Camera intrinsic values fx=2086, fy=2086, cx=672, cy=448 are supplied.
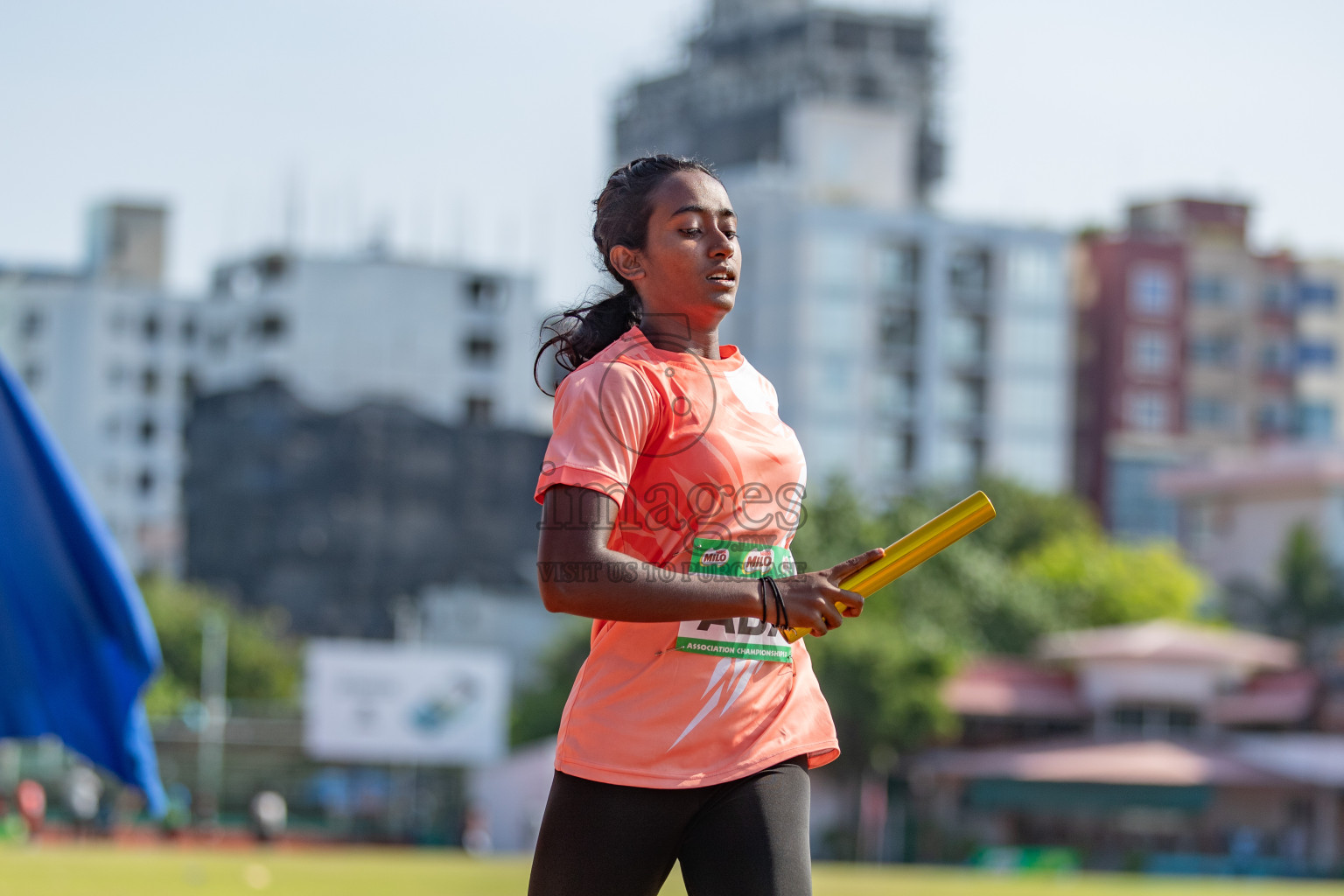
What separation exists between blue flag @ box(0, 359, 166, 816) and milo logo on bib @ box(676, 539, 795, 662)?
6.61m

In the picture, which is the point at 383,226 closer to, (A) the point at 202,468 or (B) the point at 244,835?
(A) the point at 202,468

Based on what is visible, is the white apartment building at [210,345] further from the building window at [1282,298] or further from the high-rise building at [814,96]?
the building window at [1282,298]

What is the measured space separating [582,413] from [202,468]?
7961cm

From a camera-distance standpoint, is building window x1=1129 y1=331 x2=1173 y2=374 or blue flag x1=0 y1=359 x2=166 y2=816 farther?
building window x1=1129 y1=331 x2=1173 y2=374

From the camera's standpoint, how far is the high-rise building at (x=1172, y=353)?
274ft

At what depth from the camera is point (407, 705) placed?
49406 mm

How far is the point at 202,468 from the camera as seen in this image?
81.1 metres

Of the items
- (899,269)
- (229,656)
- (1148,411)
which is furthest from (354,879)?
(1148,411)

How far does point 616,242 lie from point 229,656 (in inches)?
2667

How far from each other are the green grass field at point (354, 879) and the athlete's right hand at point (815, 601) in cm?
1564

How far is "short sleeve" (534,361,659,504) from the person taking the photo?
3.54 m

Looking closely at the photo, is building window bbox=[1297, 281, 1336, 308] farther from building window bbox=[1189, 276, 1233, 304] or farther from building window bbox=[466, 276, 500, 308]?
building window bbox=[466, 276, 500, 308]

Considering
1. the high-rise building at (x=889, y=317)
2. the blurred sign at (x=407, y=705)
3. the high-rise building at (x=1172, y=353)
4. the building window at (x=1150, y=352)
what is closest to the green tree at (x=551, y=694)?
the blurred sign at (x=407, y=705)

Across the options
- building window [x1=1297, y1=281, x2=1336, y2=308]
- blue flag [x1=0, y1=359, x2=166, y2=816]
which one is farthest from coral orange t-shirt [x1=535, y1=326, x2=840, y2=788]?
building window [x1=1297, y1=281, x2=1336, y2=308]
